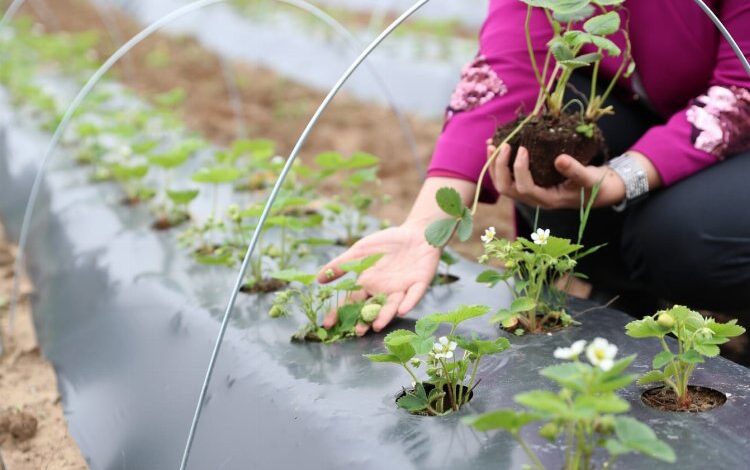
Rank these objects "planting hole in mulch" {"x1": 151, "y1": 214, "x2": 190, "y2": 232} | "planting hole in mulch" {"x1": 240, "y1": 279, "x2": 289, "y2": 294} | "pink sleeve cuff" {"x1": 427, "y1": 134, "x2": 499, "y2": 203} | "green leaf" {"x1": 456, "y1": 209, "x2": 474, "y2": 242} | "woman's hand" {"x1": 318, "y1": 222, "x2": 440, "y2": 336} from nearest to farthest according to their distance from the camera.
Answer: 1. "green leaf" {"x1": 456, "y1": 209, "x2": 474, "y2": 242}
2. "woman's hand" {"x1": 318, "y1": 222, "x2": 440, "y2": 336}
3. "pink sleeve cuff" {"x1": 427, "y1": 134, "x2": 499, "y2": 203}
4. "planting hole in mulch" {"x1": 240, "y1": 279, "x2": 289, "y2": 294}
5. "planting hole in mulch" {"x1": 151, "y1": 214, "x2": 190, "y2": 232}

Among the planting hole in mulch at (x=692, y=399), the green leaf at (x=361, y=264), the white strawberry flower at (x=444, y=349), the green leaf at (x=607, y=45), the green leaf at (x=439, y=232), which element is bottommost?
the planting hole in mulch at (x=692, y=399)

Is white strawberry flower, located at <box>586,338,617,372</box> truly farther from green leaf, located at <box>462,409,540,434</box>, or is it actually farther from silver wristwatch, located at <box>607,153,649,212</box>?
silver wristwatch, located at <box>607,153,649,212</box>

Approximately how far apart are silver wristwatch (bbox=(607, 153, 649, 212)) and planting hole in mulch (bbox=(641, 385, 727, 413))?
1.44 feet

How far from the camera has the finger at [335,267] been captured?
61.9 inches

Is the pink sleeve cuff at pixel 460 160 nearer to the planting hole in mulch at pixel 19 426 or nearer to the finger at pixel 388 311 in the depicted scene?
the finger at pixel 388 311

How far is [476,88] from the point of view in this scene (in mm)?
1739

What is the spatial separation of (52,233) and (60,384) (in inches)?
25.4

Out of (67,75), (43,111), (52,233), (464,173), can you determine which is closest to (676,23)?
(464,173)

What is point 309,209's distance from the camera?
2312mm

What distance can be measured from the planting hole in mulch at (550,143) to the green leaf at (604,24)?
0.19 metres

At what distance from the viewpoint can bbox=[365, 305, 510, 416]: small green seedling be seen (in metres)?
1.22

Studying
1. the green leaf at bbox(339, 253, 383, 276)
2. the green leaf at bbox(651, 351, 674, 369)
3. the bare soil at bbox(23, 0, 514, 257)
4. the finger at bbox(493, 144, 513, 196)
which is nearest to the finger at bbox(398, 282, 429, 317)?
the green leaf at bbox(339, 253, 383, 276)

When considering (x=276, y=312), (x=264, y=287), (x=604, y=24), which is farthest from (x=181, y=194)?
(x=604, y=24)

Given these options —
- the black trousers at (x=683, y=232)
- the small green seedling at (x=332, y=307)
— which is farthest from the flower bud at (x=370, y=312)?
the black trousers at (x=683, y=232)
